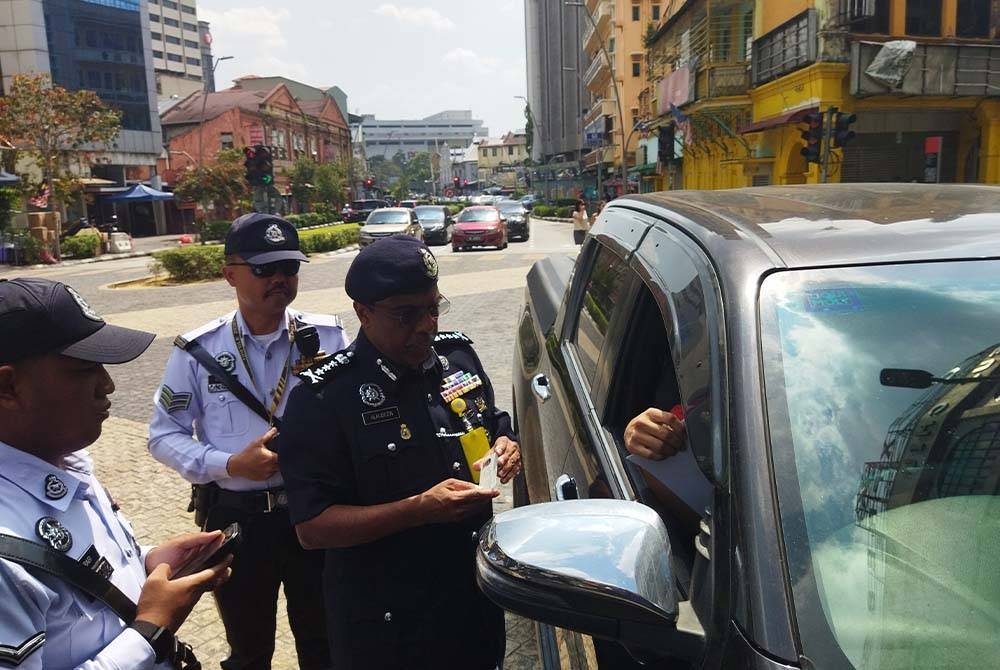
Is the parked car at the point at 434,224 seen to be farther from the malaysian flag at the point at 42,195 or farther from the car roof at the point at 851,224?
the car roof at the point at 851,224

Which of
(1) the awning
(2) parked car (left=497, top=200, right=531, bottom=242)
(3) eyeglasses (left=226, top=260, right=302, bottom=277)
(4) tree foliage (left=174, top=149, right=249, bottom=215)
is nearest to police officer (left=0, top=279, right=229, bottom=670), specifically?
(3) eyeglasses (left=226, top=260, right=302, bottom=277)

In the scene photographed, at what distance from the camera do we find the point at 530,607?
1229 mm

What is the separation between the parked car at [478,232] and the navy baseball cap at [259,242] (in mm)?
22095

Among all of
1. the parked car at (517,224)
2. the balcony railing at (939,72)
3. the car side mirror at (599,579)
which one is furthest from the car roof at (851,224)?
the parked car at (517,224)

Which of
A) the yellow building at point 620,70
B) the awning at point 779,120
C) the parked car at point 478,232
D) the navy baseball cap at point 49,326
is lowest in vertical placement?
the parked car at point 478,232

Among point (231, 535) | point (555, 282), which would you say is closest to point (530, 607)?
point (231, 535)

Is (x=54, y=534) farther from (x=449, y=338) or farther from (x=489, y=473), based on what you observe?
(x=449, y=338)

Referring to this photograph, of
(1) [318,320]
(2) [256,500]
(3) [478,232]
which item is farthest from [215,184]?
(2) [256,500]

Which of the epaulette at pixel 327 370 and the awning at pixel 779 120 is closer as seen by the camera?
the epaulette at pixel 327 370

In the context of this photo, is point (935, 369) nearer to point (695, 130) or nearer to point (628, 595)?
point (628, 595)

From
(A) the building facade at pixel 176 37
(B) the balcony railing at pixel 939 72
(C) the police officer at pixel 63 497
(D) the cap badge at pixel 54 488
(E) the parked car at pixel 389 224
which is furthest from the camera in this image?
(A) the building facade at pixel 176 37

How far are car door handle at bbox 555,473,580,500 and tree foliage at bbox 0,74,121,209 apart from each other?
2866 cm

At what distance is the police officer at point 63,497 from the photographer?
1.37 metres

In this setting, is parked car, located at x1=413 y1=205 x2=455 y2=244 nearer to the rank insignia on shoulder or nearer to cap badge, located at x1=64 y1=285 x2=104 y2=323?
the rank insignia on shoulder
